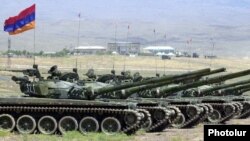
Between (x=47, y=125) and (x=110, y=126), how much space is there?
237 centimetres

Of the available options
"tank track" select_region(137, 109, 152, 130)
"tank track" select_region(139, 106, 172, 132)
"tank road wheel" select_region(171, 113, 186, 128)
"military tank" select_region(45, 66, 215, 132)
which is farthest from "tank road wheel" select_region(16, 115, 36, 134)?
"tank road wheel" select_region(171, 113, 186, 128)

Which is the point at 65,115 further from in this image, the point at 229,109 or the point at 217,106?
the point at 229,109

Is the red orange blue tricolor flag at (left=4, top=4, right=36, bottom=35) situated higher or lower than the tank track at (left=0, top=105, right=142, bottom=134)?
higher

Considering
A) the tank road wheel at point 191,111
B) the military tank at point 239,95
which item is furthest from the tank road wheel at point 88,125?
the military tank at point 239,95

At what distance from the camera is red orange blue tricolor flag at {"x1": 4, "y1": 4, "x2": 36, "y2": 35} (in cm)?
3125

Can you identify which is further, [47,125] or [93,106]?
[47,125]

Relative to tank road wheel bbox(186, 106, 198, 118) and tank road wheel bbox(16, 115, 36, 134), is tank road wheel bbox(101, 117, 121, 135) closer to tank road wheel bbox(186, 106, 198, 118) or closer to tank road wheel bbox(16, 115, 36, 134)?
tank road wheel bbox(16, 115, 36, 134)

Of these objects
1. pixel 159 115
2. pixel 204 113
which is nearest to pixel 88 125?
pixel 159 115

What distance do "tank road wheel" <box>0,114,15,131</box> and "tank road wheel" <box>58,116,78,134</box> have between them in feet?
5.74

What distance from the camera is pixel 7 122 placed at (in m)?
24.1

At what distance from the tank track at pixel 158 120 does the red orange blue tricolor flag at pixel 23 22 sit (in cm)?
871

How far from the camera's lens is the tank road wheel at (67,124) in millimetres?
23938

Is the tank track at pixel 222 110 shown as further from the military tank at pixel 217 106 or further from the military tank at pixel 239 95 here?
the military tank at pixel 239 95

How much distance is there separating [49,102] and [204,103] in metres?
8.17
